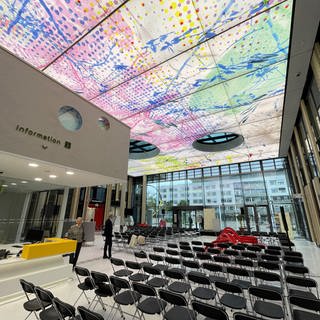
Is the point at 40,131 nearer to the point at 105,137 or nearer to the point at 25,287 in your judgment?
the point at 105,137

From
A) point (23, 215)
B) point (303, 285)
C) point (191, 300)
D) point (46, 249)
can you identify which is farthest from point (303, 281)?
point (23, 215)

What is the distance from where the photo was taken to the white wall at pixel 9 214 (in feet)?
17.5

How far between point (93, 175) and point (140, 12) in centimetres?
426

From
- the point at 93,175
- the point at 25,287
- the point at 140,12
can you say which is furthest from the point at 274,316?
the point at 140,12

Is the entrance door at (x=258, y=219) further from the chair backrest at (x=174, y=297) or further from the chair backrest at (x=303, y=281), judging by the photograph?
the chair backrest at (x=174, y=297)

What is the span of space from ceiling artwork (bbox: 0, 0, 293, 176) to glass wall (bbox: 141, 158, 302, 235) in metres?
8.29

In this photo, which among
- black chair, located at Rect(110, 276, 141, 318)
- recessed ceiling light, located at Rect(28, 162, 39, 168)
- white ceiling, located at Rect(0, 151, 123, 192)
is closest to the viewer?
black chair, located at Rect(110, 276, 141, 318)

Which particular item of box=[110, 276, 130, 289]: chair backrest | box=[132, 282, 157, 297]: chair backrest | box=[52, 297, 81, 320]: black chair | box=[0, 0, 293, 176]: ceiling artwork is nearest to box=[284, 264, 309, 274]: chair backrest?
box=[132, 282, 157, 297]: chair backrest

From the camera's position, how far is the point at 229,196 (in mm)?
15812

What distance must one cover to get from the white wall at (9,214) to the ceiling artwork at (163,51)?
4.21 m

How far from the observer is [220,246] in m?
6.86

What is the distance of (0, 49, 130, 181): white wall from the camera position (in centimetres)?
367

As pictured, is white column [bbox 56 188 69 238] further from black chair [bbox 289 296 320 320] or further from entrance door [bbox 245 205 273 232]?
entrance door [bbox 245 205 273 232]

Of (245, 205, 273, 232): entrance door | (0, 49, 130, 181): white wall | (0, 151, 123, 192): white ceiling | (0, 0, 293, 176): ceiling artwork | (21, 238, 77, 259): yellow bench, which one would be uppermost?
(0, 0, 293, 176): ceiling artwork
